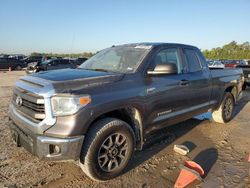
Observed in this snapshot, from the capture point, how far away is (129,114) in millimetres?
3869

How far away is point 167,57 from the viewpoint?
15.3ft

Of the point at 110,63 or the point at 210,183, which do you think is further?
the point at 110,63

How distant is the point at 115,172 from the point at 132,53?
1.99 m

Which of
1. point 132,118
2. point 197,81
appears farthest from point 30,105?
point 197,81

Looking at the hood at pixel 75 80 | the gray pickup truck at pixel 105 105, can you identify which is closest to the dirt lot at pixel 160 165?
the gray pickup truck at pixel 105 105

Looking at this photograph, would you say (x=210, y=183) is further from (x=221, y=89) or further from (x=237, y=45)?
(x=237, y=45)

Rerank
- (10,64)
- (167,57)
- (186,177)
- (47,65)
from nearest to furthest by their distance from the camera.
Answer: (186,177) < (167,57) < (47,65) < (10,64)

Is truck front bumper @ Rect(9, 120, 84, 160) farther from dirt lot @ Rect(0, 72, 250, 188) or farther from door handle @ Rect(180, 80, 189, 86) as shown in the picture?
door handle @ Rect(180, 80, 189, 86)

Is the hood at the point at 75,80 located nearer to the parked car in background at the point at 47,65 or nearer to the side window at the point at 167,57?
the side window at the point at 167,57

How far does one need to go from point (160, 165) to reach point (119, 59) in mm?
1901

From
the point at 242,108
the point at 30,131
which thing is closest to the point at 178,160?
the point at 30,131

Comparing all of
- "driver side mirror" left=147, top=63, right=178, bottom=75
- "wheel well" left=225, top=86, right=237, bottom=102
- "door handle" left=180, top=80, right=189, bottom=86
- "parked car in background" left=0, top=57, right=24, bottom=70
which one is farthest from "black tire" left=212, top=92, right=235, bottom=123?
"parked car in background" left=0, top=57, right=24, bottom=70

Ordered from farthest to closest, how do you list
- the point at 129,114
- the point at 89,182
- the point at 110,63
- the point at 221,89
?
the point at 221,89 → the point at 110,63 → the point at 129,114 → the point at 89,182

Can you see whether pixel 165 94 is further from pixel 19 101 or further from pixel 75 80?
pixel 19 101
